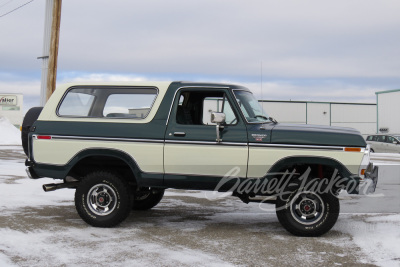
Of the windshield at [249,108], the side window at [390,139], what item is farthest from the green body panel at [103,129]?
the side window at [390,139]

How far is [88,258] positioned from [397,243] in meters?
3.97

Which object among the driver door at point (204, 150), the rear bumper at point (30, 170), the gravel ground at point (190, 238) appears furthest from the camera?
the rear bumper at point (30, 170)

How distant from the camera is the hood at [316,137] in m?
6.89

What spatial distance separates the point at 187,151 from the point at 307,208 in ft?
6.07

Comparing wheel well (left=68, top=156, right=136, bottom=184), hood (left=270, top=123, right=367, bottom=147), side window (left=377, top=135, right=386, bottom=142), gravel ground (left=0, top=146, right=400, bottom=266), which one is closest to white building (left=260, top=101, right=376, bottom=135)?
side window (left=377, top=135, right=386, bottom=142)

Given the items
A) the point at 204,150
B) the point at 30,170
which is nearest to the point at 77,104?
the point at 30,170

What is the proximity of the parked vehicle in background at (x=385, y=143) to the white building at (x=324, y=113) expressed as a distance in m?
20.8

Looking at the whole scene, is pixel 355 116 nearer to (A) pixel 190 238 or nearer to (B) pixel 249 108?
(B) pixel 249 108

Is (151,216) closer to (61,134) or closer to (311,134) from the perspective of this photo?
(61,134)

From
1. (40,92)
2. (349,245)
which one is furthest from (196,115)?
(40,92)

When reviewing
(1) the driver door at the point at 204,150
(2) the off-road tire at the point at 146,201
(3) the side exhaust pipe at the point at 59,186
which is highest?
(1) the driver door at the point at 204,150

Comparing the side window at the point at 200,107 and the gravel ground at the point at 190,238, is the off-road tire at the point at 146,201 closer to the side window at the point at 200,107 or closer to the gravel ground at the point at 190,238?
the gravel ground at the point at 190,238

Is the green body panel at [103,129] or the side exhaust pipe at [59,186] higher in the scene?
the green body panel at [103,129]

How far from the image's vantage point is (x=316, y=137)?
695 centimetres
